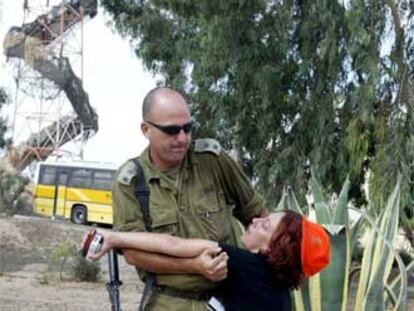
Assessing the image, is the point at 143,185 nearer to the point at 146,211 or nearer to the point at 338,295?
the point at 146,211

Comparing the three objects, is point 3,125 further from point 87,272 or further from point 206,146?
point 206,146

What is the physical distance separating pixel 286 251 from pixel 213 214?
0.31 m

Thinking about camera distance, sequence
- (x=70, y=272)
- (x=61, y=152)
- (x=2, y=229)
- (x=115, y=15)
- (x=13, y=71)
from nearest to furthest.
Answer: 1. (x=70, y=272)
2. (x=115, y=15)
3. (x=2, y=229)
4. (x=13, y=71)
5. (x=61, y=152)

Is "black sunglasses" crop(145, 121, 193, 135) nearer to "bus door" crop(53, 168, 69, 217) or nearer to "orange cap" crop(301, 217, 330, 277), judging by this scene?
"orange cap" crop(301, 217, 330, 277)

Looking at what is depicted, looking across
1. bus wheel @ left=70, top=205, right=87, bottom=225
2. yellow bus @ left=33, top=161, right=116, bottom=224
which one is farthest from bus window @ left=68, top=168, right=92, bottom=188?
bus wheel @ left=70, top=205, right=87, bottom=225

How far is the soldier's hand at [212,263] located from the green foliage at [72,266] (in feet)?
39.6

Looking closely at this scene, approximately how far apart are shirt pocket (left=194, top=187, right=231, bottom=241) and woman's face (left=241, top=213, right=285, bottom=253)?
118mm

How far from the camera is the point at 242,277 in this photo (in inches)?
99.3

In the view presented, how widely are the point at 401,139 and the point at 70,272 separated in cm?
751

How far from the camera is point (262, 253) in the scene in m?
2.51

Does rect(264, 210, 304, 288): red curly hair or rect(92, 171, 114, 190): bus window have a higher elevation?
rect(264, 210, 304, 288): red curly hair

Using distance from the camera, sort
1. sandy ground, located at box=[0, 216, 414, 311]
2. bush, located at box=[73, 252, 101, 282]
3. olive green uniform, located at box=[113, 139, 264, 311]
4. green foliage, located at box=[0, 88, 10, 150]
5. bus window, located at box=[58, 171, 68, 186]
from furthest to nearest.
Answer: bus window, located at box=[58, 171, 68, 186], green foliage, located at box=[0, 88, 10, 150], bush, located at box=[73, 252, 101, 282], sandy ground, located at box=[0, 216, 414, 311], olive green uniform, located at box=[113, 139, 264, 311]

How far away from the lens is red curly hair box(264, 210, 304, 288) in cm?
247

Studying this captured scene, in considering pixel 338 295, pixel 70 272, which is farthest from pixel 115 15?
pixel 338 295
